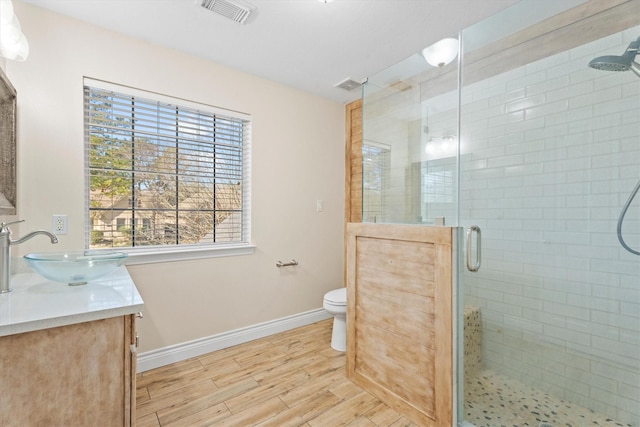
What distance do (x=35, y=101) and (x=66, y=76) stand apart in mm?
238

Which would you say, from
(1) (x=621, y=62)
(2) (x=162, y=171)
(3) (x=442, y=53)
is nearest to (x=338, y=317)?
(2) (x=162, y=171)

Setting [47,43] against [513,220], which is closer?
[513,220]

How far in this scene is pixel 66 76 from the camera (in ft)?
6.25

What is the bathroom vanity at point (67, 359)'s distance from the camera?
3.16 feet

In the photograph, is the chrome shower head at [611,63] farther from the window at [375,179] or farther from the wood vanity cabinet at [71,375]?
the wood vanity cabinet at [71,375]

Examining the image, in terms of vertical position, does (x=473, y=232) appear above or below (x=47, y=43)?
below

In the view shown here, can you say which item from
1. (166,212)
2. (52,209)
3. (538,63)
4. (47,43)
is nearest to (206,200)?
(166,212)

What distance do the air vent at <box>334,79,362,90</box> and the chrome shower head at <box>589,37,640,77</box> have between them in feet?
5.84

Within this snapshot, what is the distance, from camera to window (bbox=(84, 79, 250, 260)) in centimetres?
208

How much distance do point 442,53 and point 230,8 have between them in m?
1.27

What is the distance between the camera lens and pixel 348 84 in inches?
114

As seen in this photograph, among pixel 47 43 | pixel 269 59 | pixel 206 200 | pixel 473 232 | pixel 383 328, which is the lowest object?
pixel 383 328

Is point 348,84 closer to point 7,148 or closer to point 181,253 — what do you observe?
point 181,253

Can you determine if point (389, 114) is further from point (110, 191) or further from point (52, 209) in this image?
point (52, 209)
